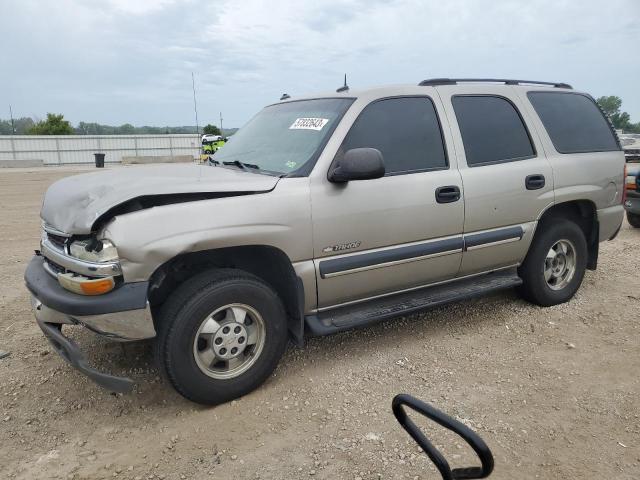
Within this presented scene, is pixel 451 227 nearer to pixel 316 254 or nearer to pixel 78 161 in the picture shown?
pixel 316 254

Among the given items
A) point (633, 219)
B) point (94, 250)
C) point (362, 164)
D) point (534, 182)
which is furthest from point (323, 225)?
point (633, 219)

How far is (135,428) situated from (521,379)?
8.09 ft

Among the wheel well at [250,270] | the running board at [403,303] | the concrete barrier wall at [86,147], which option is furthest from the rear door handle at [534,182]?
the concrete barrier wall at [86,147]

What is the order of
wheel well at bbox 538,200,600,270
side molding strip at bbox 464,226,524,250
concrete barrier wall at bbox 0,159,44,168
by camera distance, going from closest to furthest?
1. side molding strip at bbox 464,226,524,250
2. wheel well at bbox 538,200,600,270
3. concrete barrier wall at bbox 0,159,44,168

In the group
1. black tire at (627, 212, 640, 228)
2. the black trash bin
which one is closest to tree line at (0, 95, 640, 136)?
the black trash bin

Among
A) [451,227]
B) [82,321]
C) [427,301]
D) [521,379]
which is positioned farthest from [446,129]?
Answer: [82,321]

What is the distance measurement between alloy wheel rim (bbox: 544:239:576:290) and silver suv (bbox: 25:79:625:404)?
2 cm

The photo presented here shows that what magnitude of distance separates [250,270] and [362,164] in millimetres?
1010

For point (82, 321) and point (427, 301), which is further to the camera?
point (427, 301)

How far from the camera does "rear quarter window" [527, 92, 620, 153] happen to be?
440cm

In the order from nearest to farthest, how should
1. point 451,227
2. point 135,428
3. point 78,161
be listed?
point 135,428 → point 451,227 → point 78,161

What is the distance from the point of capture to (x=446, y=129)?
378 centimetres

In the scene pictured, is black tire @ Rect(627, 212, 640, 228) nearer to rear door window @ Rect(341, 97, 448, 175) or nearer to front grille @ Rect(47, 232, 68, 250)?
rear door window @ Rect(341, 97, 448, 175)

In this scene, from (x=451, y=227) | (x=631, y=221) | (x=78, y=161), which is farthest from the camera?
(x=78, y=161)
